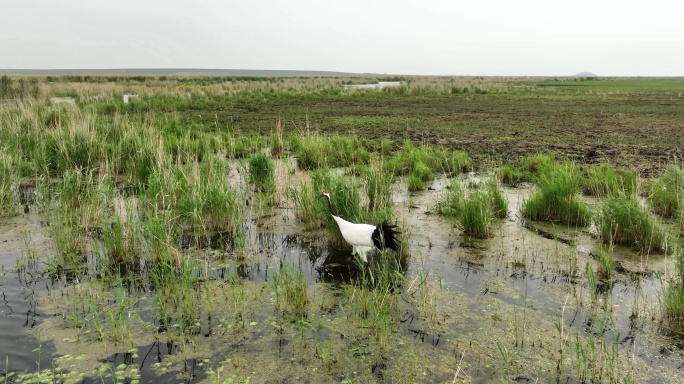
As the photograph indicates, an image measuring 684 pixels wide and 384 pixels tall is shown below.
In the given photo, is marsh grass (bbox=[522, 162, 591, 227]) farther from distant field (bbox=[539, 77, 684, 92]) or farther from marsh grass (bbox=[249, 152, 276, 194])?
distant field (bbox=[539, 77, 684, 92])

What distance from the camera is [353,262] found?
5684 millimetres

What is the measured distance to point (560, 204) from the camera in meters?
6.81

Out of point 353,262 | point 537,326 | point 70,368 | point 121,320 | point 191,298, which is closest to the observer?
point 70,368

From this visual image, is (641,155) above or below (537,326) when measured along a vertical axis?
above

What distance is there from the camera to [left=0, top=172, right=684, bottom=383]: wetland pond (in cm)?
358

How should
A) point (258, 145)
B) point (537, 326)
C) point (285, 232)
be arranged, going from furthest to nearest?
point (258, 145), point (285, 232), point (537, 326)

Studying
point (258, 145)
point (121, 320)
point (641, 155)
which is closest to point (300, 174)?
point (258, 145)

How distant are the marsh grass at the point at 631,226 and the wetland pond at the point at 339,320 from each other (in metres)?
0.18

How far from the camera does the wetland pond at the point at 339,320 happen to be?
11.8 ft

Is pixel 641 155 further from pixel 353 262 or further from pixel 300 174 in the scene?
pixel 353 262

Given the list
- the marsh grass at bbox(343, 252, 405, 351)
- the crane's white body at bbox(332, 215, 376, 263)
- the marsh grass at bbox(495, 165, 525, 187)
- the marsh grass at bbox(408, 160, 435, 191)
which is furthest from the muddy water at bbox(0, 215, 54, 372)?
the marsh grass at bbox(495, 165, 525, 187)

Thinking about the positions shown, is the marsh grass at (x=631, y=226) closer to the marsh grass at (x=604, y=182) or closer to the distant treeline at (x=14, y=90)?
the marsh grass at (x=604, y=182)

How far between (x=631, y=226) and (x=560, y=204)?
112 cm

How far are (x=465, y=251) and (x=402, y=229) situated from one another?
89 cm
